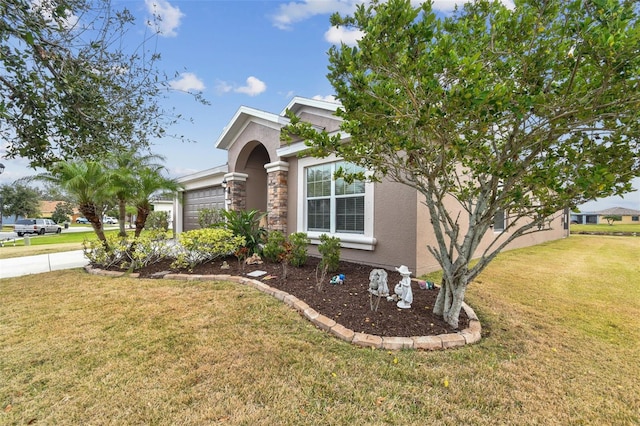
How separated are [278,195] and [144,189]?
3997 millimetres

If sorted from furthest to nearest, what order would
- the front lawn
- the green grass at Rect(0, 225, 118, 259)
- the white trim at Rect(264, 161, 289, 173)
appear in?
1. the front lawn
2. the green grass at Rect(0, 225, 118, 259)
3. the white trim at Rect(264, 161, 289, 173)

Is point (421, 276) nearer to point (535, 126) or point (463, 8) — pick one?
point (535, 126)

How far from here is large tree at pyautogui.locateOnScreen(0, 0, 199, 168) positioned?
2879mm

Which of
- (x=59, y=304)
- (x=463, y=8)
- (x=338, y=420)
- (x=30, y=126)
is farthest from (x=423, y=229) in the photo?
(x=59, y=304)

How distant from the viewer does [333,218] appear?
27.8ft

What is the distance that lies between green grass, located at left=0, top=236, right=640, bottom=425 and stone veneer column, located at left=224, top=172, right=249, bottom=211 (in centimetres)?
695

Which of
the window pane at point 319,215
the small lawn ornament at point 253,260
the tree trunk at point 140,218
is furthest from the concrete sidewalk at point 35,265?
the window pane at point 319,215

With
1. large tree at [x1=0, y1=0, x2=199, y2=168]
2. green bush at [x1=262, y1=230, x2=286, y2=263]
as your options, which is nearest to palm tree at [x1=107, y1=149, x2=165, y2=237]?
green bush at [x1=262, y1=230, x2=286, y2=263]

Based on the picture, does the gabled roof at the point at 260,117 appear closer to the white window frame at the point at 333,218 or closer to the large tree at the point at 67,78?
the white window frame at the point at 333,218

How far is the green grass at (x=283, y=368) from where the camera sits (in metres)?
2.43

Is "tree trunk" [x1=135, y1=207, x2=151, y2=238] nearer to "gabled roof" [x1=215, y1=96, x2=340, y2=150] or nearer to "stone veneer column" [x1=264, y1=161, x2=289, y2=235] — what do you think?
"stone veneer column" [x1=264, y1=161, x2=289, y2=235]

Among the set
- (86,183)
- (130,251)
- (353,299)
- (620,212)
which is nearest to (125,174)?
(86,183)

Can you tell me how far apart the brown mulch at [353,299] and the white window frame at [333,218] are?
2.06 feet

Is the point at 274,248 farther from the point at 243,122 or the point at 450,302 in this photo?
the point at 243,122
